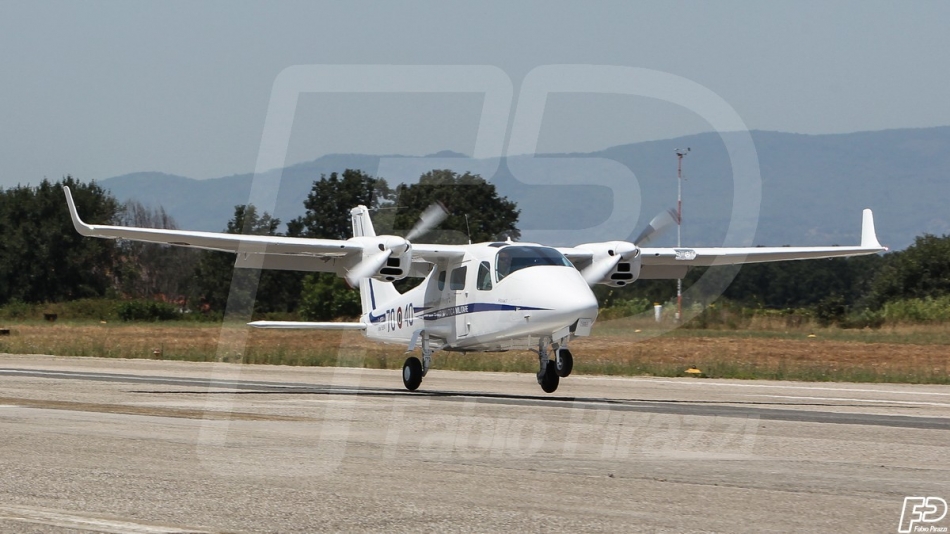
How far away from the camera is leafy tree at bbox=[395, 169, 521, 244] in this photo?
173 feet

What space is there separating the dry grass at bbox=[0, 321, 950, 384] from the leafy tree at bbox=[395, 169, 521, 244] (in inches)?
271

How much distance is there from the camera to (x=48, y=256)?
92938 millimetres

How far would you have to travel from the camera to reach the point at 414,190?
235 ft

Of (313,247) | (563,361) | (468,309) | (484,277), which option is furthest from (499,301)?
(313,247)

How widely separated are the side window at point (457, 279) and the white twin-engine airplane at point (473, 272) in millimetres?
26

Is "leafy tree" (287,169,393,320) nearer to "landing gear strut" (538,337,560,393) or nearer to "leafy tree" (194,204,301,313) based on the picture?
"leafy tree" (194,204,301,313)

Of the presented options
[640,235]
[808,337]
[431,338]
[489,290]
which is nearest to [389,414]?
[489,290]

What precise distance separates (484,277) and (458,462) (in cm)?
1172

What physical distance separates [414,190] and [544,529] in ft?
212

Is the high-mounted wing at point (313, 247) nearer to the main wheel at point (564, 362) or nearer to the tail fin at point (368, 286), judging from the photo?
the tail fin at point (368, 286)

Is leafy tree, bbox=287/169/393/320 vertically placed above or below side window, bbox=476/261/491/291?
above

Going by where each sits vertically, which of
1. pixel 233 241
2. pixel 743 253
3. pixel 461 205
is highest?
pixel 461 205

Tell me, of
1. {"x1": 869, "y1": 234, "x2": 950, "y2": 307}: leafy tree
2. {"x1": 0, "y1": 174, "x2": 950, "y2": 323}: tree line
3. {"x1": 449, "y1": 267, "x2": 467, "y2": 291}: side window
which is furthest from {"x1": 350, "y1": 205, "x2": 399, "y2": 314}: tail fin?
{"x1": 869, "y1": 234, "x2": 950, "y2": 307}: leafy tree

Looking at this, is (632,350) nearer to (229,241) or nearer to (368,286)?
(368,286)
